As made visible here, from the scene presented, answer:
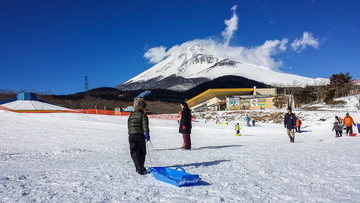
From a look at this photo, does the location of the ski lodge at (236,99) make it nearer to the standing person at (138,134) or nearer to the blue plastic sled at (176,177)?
the standing person at (138,134)

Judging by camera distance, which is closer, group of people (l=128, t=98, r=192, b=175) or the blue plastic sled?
the blue plastic sled

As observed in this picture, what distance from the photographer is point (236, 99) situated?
58.4 m

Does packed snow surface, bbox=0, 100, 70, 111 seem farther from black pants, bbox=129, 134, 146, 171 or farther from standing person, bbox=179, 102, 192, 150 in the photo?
black pants, bbox=129, 134, 146, 171

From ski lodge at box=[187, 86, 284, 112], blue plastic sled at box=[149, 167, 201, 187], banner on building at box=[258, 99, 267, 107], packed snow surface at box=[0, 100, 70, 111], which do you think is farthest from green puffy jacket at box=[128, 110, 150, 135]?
banner on building at box=[258, 99, 267, 107]

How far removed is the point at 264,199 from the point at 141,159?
8.19 ft

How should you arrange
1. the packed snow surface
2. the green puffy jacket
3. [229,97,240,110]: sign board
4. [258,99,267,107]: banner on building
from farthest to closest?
[229,97,240,110]: sign board < [258,99,267,107]: banner on building < the packed snow surface < the green puffy jacket

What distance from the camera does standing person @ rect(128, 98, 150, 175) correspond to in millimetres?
4810

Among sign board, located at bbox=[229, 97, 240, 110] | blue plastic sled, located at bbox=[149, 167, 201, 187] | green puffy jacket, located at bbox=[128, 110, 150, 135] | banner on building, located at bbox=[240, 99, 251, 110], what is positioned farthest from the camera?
sign board, located at bbox=[229, 97, 240, 110]

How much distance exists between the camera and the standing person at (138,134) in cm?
481

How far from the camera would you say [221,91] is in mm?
68562

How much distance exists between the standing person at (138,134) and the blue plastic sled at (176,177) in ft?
2.04

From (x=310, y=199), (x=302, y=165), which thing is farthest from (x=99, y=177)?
(x=302, y=165)

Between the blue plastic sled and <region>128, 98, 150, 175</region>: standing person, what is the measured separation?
62 cm

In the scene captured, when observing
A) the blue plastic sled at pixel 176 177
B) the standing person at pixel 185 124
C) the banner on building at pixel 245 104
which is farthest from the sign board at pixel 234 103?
the blue plastic sled at pixel 176 177
